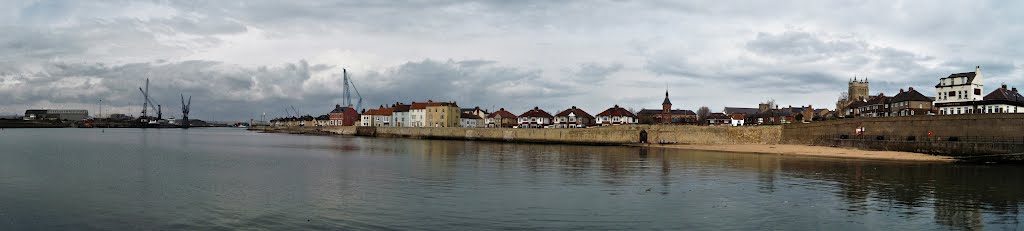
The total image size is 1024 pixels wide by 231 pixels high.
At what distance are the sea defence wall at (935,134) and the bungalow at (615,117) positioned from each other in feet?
160

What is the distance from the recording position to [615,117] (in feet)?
400

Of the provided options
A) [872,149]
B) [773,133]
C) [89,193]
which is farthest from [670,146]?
[89,193]

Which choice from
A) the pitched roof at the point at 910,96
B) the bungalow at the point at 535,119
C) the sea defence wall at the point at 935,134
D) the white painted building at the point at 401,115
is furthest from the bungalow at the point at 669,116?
the white painted building at the point at 401,115

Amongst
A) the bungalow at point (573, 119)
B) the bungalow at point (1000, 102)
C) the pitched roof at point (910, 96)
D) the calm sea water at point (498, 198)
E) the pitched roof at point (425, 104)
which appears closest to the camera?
the calm sea water at point (498, 198)

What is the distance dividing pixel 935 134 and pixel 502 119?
3776 inches

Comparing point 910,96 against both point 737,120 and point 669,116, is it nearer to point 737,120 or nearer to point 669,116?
point 737,120

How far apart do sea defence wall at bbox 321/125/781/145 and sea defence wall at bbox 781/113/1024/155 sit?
9745 mm

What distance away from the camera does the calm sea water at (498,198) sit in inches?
790

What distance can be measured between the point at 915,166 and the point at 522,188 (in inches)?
1236

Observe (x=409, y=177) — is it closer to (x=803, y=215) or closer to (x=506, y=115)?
(x=803, y=215)

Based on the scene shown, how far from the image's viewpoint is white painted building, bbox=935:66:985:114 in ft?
228

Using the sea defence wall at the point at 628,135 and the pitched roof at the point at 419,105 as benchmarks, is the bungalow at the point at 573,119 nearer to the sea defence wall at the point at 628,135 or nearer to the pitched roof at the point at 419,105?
the sea defence wall at the point at 628,135

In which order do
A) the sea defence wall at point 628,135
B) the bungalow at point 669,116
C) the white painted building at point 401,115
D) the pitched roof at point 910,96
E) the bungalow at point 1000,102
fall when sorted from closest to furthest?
1. the bungalow at point 1000,102
2. the pitched roof at point 910,96
3. the sea defence wall at point 628,135
4. the bungalow at point 669,116
5. the white painted building at point 401,115

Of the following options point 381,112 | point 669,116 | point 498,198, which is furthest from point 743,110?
point 498,198
